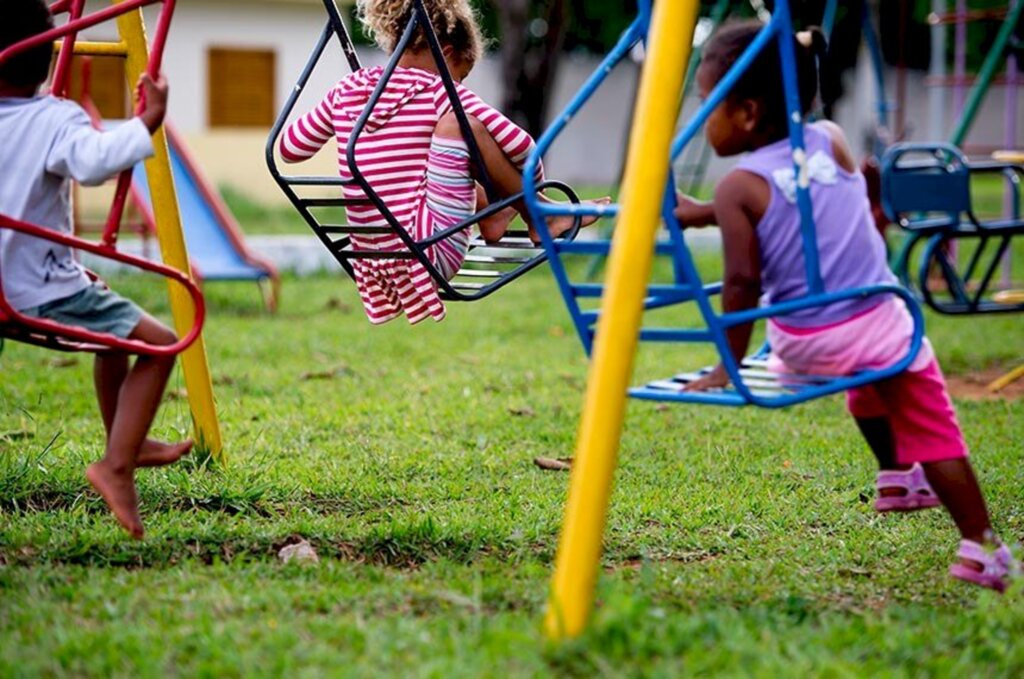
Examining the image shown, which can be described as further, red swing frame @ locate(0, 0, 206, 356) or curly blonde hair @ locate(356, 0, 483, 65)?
curly blonde hair @ locate(356, 0, 483, 65)

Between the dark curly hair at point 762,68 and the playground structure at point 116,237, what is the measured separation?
1325 mm

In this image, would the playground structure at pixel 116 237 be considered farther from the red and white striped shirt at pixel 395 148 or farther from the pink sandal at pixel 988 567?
the pink sandal at pixel 988 567

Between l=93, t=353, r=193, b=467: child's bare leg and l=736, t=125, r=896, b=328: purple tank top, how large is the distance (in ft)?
5.19

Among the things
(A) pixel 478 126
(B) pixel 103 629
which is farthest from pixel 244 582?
(A) pixel 478 126

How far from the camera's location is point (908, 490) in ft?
12.3

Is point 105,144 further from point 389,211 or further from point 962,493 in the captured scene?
point 962,493

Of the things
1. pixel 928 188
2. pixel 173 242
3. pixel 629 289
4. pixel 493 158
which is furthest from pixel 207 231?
pixel 629 289

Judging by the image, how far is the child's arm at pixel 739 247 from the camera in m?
3.35

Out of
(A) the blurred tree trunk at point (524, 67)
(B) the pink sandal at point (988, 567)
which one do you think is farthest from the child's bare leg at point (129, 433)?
(A) the blurred tree trunk at point (524, 67)

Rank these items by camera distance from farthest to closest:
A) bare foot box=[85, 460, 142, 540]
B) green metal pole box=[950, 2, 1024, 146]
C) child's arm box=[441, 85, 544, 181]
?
green metal pole box=[950, 2, 1024, 146] < child's arm box=[441, 85, 544, 181] < bare foot box=[85, 460, 142, 540]

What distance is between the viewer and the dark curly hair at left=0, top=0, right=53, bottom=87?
347 centimetres

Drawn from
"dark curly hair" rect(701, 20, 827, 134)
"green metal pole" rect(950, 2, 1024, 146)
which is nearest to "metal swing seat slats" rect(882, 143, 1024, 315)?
"green metal pole" rect(950, 2, 1024, 146)

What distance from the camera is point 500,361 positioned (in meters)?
7.96

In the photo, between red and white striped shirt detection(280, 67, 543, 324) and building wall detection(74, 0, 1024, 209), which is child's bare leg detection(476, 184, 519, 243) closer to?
red and white striped shirt detection(280, 67, 543, 324)
